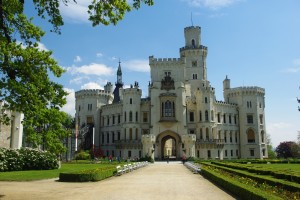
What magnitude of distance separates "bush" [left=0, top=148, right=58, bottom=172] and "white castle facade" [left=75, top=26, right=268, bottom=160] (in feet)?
105

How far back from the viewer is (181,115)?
6738 cm

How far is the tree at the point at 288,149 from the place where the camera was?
77.3 metres

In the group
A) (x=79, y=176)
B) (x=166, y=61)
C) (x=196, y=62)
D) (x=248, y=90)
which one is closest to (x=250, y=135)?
(x=248, y=90)

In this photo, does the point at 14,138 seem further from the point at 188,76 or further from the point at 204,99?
the point at 188,76

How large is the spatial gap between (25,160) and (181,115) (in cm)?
4079

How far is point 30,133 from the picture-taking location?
1471 cm

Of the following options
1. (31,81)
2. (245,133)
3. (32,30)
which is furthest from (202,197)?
(245,133)

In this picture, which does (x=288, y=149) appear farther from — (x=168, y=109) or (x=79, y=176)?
(x=79, y=176)

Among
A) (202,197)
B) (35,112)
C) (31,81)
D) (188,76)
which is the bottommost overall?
(202,197)

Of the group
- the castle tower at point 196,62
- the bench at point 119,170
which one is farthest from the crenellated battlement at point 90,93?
the bench at point 119,170

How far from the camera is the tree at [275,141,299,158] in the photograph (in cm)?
7731

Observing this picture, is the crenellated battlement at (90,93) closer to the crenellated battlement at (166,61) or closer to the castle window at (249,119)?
the crenellated battlement at (166,61)

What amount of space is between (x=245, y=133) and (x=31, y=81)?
6708 centimetres

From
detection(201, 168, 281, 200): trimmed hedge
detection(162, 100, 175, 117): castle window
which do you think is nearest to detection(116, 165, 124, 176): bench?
detection(201, 168, 281, 200): trimmed hedge
